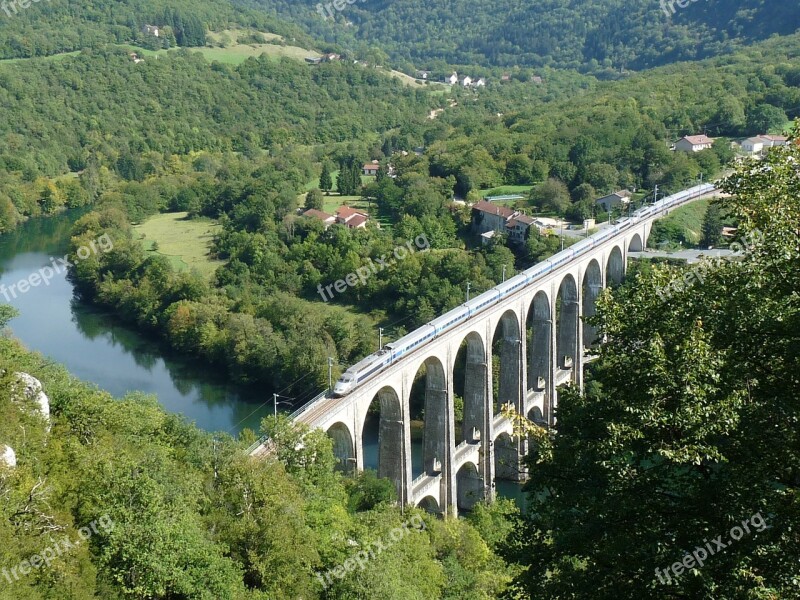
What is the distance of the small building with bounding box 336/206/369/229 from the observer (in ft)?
209

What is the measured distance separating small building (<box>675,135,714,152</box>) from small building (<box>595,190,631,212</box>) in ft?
38.7

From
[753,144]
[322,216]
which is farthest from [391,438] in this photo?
[753,144]

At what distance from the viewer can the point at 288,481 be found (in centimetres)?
2066

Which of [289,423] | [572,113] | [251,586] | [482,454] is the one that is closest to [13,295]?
[482,454]

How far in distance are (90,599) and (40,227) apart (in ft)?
244

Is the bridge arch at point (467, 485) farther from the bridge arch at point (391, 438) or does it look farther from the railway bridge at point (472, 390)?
the bridge arch at point (391, 438)

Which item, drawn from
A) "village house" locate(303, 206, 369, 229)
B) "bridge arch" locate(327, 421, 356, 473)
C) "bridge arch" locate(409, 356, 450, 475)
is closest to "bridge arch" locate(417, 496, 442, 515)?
"bridge arch" locate(409, 356, 450, 475)

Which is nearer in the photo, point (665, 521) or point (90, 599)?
point (665, 521)

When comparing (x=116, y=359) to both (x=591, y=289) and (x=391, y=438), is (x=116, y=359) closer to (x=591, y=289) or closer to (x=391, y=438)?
(x=391, y=438)

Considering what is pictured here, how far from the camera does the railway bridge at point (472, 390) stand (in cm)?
2959

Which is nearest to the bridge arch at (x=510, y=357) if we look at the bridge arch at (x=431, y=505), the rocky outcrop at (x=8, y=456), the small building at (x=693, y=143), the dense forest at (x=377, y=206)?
the bridge arch at (x=431, y=505)

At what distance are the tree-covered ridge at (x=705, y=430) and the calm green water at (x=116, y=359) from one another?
2997 cm

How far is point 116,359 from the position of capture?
5119 centimetres

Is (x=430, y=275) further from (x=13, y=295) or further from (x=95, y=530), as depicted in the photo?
(x=95, y=530)
